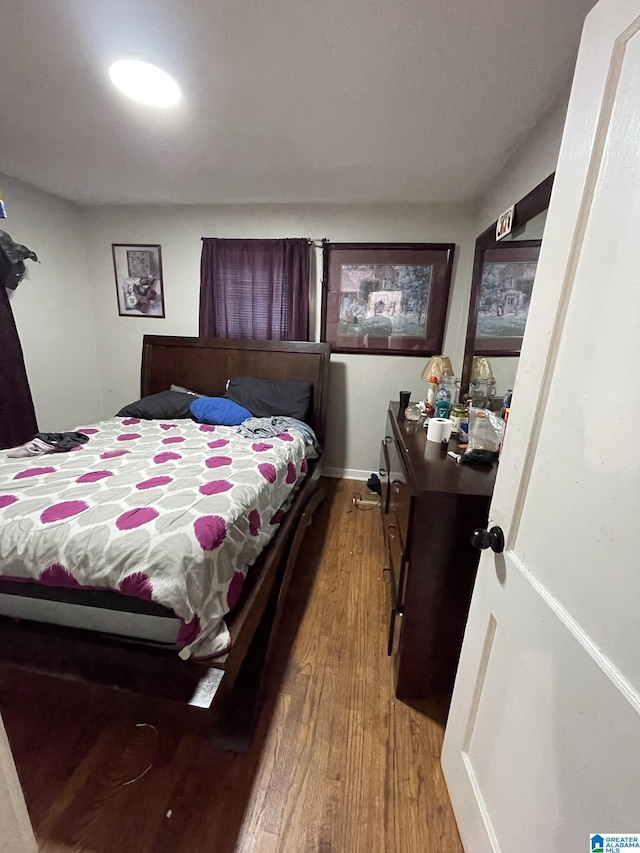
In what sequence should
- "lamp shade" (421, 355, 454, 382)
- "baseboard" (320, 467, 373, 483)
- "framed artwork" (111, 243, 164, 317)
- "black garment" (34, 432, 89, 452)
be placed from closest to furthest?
"black garment" (34, 432, 89, 452) → "lamp shade" (421, 355, 454, 382) → "framed artwork" (111, 243, 164, 317) → "baseboard" (320, 467, 373, 483)

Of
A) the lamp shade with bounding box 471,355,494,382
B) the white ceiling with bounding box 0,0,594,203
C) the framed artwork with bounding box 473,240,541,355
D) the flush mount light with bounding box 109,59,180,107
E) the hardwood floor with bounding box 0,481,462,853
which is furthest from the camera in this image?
the lamp shade with bounding box 471,355,494,382

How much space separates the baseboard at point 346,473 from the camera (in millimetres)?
3301

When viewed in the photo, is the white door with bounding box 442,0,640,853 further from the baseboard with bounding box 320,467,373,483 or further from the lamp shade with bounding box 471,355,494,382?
the baseboard with bounding box 320,467,373,483

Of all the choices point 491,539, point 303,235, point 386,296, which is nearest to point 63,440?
point 491,539

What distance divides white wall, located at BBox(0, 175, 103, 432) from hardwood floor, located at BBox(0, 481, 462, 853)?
7.93ft

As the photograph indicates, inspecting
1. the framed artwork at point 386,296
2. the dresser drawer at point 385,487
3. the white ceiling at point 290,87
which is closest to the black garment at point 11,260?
the white ceiling at point 290,87

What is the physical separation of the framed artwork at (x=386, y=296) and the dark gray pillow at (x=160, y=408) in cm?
132

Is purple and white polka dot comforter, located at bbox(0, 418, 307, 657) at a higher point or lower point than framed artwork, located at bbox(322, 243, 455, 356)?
lower

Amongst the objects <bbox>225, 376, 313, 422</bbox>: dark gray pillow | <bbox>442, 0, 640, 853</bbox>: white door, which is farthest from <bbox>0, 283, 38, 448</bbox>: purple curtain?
<bbox>442, 0, 640, 853</bbox>: white door

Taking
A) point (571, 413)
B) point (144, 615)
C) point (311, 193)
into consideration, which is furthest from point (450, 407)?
point (311, 193)

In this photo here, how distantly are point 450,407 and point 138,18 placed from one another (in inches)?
78.5

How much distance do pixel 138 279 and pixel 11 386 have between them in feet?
4.56

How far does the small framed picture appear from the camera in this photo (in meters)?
1.77

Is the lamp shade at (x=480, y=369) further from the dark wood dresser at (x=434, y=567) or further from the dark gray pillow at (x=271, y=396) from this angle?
the dark gray pillow at (x=271, y=396)
